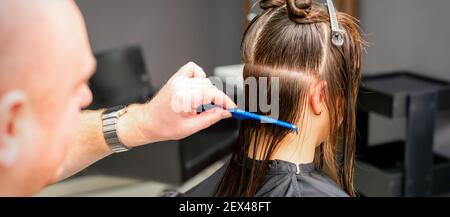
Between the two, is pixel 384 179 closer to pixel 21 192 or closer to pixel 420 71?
pixel 420 71

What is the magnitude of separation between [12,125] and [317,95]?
0.57 m

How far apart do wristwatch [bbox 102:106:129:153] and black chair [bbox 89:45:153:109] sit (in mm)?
1323

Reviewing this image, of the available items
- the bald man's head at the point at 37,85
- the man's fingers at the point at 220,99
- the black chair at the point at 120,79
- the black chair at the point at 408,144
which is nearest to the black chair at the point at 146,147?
the black chair at the point at 120,79

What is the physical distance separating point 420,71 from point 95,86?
154 cm

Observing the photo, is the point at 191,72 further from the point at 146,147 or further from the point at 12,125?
the point at 146,147

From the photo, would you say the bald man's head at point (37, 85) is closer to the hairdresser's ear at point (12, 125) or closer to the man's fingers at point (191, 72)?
the hairdresser's ear at point (12, 125)

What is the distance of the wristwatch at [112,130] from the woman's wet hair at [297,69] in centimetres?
24

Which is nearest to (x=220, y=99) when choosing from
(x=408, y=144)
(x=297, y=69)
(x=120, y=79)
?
(x=297, y=69)

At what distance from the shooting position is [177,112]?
1.00 m

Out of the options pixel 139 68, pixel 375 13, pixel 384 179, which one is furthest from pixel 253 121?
pixel 139 68

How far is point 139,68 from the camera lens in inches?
117

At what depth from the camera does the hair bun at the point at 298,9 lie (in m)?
0.97

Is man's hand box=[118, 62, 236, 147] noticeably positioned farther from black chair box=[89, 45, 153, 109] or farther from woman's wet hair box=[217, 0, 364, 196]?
black chair box=[89, 45, 153, 109]

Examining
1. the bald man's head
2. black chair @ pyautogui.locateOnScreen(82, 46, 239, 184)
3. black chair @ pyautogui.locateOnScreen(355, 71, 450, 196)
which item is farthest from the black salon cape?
black chair @ pyautogui.locateOnScreen(82, 46, 239, 184)
